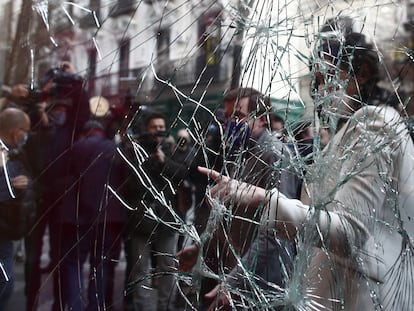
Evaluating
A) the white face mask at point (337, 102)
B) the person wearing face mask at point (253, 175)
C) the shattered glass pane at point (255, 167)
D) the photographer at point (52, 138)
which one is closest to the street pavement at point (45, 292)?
the shattered glass pane at point (255, 167)

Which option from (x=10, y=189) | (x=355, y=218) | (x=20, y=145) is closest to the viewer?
(x=355, y=218)

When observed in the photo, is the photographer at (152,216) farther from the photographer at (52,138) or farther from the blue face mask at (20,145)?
the photographer at (52,138)

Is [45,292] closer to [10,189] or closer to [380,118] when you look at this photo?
[10,189]

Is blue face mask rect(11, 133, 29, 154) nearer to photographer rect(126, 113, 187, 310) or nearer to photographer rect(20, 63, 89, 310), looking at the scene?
photographer rect(20, 63, 89, 310)

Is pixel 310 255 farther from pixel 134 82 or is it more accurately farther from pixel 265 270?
pixel 134 82

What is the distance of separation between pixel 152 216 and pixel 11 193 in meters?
0.57

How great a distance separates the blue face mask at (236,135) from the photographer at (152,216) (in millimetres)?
136

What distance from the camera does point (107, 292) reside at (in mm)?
1430

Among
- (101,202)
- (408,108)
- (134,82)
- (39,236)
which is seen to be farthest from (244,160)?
(39,236)

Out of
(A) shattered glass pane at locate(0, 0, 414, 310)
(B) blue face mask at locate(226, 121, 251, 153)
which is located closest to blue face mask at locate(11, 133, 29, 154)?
(A) shattered glass pane at locate(0, 0, 414, 310)

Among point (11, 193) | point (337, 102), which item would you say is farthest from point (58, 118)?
point (337, 102)

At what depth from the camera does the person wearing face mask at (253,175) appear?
1.14 meters

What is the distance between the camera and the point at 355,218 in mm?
1061

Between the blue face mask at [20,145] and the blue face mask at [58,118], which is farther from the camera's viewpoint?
the blue face mask at [58,118]
